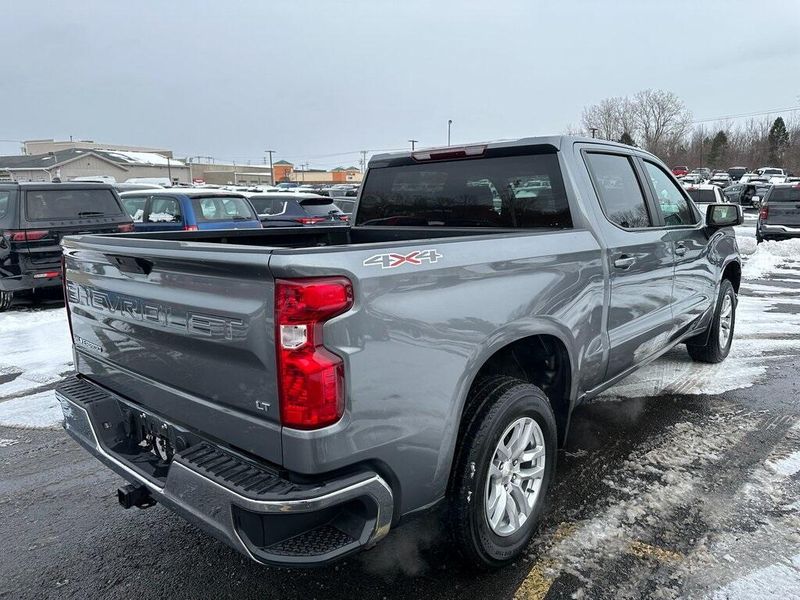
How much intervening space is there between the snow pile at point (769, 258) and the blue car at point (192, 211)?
393 inches

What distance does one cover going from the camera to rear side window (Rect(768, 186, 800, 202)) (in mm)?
15648

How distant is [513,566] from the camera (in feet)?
9.09

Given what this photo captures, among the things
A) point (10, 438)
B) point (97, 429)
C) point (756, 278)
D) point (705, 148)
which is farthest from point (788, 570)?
point (705, 148)

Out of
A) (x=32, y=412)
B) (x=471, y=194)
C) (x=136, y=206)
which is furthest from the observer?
(x=136, y=206)

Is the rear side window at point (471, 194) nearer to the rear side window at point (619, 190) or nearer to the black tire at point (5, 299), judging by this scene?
the rear side window at point (619, 190)

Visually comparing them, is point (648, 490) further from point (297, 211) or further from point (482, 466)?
point (297, 211)

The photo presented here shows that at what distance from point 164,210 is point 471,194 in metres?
9.04

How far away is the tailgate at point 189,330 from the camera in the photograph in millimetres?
2021

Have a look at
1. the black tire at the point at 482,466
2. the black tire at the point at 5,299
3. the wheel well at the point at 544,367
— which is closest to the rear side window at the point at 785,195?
the wheel well at the point at 544,367

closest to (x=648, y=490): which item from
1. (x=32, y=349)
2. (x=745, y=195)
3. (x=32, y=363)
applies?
(x=32, y=363)

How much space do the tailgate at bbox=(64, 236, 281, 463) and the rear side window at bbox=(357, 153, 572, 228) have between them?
6.52 ft

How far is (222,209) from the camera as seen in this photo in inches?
447

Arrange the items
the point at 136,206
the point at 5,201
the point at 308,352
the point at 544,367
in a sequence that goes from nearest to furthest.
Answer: the point at 308,352 → the point at 544,367 → the point at 5,201 → the point at 136,206

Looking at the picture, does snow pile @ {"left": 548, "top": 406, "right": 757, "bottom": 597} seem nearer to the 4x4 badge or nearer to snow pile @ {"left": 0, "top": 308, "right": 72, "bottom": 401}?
the 4x4 badge
